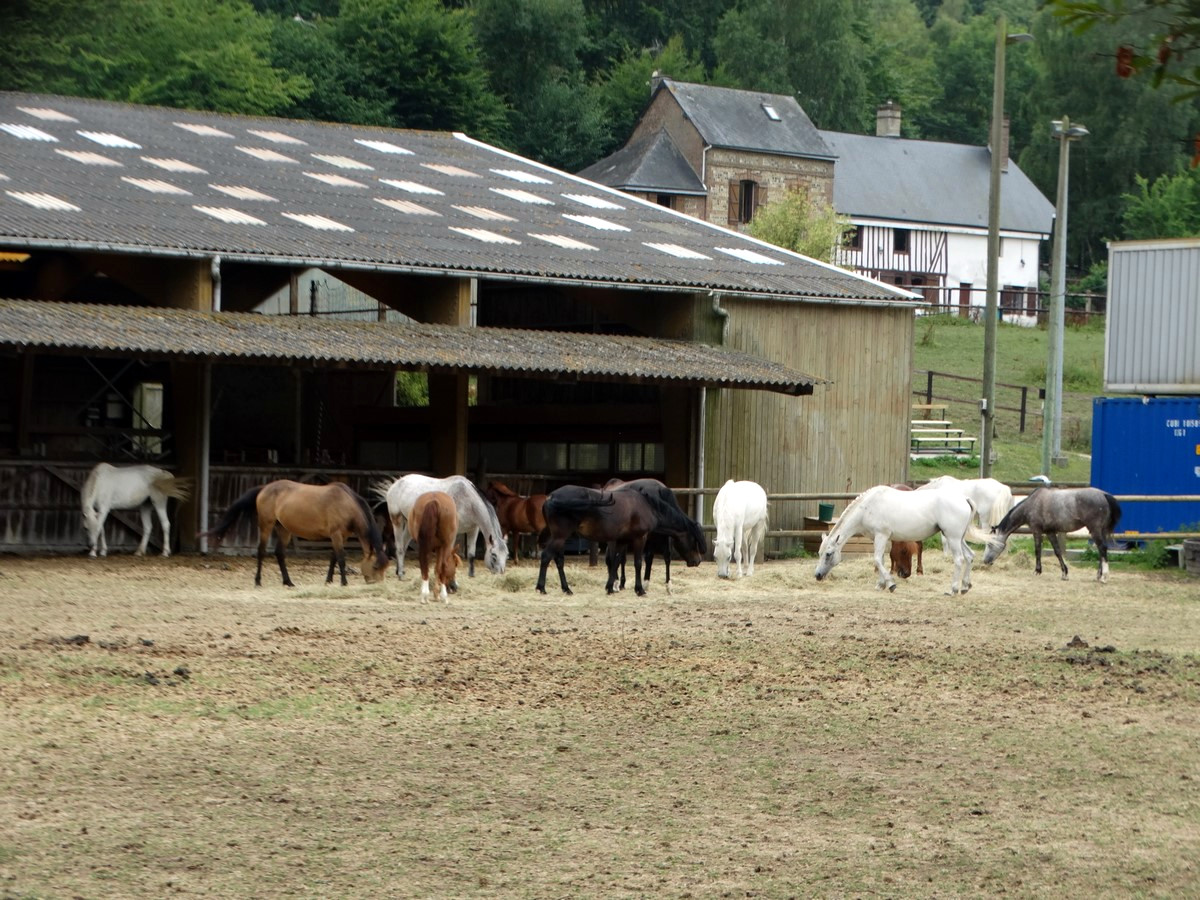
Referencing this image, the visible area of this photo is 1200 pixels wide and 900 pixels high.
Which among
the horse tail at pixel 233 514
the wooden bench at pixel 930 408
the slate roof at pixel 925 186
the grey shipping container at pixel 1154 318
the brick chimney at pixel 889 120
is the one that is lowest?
the horse tail at pixel 233 514

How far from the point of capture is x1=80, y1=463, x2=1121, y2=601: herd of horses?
690 inches

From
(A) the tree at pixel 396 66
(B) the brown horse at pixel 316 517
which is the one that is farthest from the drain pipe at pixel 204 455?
(A) the tree at pixel 396 66

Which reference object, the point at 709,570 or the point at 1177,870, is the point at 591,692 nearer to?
the point at 1177,870

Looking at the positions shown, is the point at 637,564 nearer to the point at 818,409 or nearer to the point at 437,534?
the point at 437,534

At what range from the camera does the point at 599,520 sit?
1758cm

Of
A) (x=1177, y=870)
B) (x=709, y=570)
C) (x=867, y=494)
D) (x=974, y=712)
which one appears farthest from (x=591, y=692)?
(x=709, y=570)

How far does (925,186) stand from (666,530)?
54447 millimetres

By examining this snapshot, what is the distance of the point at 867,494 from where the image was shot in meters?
18.9

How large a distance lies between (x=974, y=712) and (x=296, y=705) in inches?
165

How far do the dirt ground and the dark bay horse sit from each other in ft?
4.39

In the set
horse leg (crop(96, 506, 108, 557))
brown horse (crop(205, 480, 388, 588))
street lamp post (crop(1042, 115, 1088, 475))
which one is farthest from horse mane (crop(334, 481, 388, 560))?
street lamp post (crop(1042, 115, 1088, 475))

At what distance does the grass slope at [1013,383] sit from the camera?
3772 cm

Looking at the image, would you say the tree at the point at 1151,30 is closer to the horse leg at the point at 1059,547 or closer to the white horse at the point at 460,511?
the white horse at the point at 460,511

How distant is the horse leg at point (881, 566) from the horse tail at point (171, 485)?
8.68 meters
